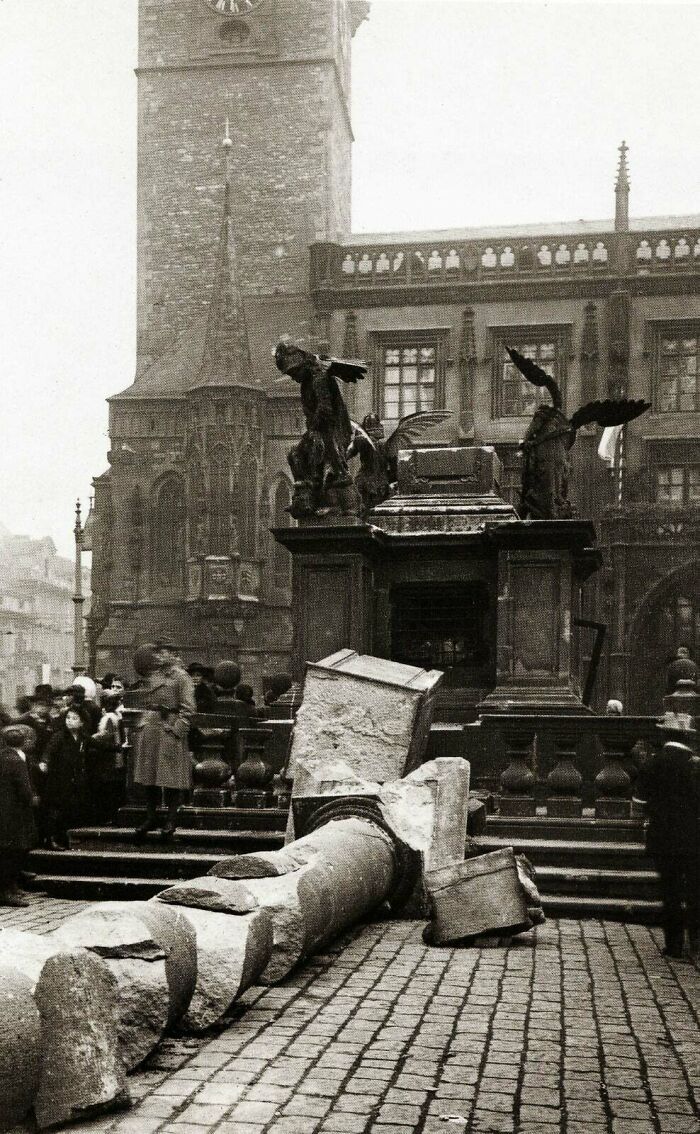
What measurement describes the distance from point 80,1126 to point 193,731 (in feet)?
25.1

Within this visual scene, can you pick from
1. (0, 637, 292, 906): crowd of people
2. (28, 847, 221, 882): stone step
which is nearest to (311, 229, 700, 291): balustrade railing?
(0, 637, 292, 906): crowd of people

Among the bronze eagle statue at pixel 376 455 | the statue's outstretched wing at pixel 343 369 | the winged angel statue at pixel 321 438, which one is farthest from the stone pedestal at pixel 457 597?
the statue's outstretched wing at pixel 343 369

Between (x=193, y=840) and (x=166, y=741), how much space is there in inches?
32.2

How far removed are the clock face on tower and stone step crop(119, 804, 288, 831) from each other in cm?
3930

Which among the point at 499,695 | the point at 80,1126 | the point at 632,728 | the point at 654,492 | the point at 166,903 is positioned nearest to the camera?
the point at 80,1126

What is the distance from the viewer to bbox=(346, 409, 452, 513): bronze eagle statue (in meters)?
17.0

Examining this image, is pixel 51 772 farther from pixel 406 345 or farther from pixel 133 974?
pixel 406 345

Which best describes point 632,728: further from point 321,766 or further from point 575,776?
point 321,766

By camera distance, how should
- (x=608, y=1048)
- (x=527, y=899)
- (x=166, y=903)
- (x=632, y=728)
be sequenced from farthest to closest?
(x=632, y=728)
(x=527, y=899)
(x=166, y=903)
(x=608, y=1048)

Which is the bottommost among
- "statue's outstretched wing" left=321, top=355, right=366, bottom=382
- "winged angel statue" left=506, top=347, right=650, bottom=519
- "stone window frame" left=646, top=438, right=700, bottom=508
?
"winged angel statue" left=506, top=347, right=650, bottom=519

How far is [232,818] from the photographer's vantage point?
11.7 meters

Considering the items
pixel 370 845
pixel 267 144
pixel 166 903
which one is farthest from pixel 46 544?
pixel 267 144

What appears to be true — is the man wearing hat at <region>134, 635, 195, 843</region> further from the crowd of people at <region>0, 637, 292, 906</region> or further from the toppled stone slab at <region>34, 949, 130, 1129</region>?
the toppled stone slab at <region>34, 949, 130, 1129</region>

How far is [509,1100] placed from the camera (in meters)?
5.27
